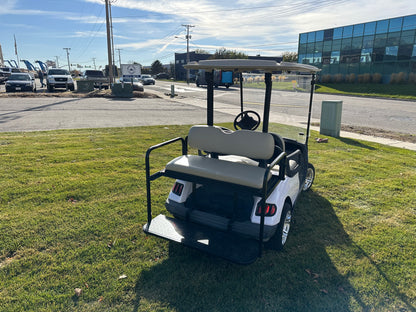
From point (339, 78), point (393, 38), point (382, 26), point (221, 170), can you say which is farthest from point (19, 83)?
point (382, 26)

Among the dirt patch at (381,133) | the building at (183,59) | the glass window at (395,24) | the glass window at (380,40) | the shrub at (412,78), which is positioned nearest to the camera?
the dirt patch at (381,133)

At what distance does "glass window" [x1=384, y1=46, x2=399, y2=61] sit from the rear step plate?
128 feet

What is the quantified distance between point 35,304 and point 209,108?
2.62m

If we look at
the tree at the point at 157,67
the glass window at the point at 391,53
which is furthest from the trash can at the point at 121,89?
the tree at the point at 157,67

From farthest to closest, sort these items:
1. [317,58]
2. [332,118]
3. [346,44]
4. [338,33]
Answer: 1. [317,58]
2. [338,33]
3. [346,44]
4. [332,118]

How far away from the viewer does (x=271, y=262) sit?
2.92 meters

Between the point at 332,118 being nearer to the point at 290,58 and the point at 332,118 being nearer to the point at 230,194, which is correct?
the point at 230,194

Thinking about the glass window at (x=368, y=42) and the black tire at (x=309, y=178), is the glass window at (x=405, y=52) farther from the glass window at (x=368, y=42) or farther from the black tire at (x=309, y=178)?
the black tire at (x=309, y=178)

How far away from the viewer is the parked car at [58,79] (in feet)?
74.8

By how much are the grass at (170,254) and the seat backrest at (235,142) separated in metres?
1.10

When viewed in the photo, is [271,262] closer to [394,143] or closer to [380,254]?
[380,254]

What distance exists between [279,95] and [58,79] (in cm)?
2363

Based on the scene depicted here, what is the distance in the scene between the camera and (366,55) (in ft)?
119

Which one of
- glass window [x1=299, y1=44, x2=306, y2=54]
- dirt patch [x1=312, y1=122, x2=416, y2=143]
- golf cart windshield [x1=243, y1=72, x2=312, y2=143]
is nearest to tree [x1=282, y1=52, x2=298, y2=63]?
glass window [x1=299, y1=44, x2=306, y2=54]
